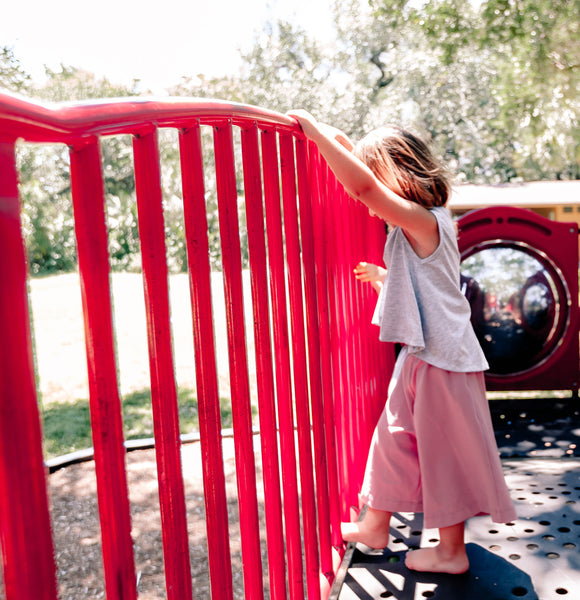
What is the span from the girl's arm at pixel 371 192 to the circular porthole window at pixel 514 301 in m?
1.69

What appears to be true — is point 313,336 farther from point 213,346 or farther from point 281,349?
point 213,346

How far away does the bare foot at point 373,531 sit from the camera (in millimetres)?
2082

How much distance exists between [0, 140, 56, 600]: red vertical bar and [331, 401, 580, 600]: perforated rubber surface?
1312 mm

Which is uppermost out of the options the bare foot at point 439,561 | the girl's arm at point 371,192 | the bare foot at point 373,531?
the girl's arm at point 371,192

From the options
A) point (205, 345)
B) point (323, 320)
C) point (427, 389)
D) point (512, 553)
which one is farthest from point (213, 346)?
point (512, 553)

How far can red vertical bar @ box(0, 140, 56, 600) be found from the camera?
26.7 inches

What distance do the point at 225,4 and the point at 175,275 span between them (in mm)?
15347

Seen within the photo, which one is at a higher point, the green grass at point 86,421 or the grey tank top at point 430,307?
the grey tank top at point 430,307

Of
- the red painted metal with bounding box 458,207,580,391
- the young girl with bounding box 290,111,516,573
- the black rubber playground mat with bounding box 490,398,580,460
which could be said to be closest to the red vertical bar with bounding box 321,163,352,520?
the young girl with bounding box 290,111,516,573

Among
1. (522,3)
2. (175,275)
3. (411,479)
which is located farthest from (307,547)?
(175,275)

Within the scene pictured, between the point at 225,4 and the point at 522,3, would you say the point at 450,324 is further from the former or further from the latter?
the point at 225,4

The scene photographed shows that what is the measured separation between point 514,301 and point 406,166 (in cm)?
183

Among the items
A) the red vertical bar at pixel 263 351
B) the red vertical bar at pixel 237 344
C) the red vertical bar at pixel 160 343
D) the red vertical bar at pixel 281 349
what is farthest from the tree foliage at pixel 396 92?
the red vertical bar at pixel 160 343

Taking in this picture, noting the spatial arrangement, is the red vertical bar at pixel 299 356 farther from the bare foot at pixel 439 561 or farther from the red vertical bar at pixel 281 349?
the bare foot at pixel 439 561
